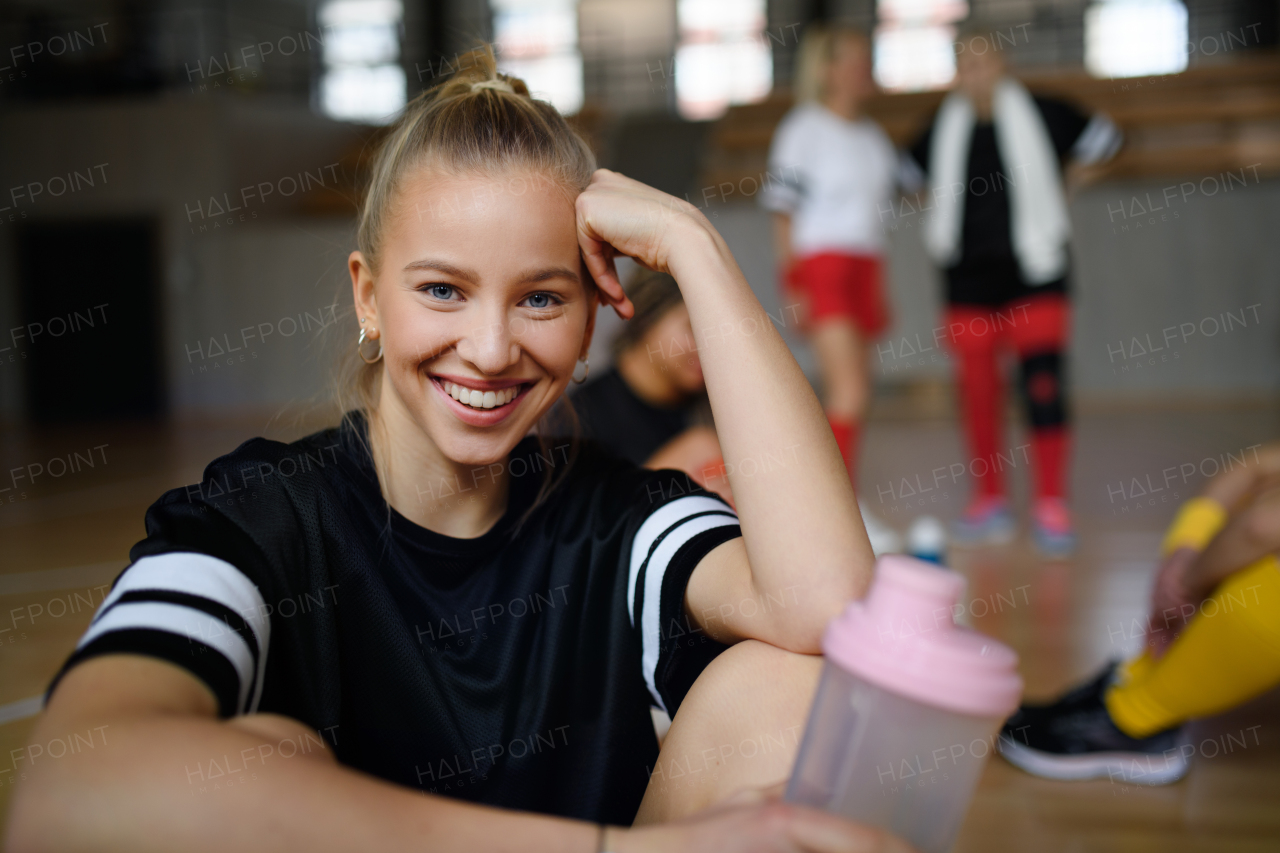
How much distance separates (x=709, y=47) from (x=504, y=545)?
8.71 metres

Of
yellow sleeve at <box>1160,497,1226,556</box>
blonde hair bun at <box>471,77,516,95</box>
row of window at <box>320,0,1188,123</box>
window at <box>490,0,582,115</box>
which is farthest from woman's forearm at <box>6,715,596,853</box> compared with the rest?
window at <box>490,0,582,115</box>

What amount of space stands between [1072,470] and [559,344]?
308cm

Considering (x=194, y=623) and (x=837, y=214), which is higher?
(x=194, y=623)

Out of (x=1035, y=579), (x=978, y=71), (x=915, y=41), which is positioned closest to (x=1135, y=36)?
(x=915, y=41)

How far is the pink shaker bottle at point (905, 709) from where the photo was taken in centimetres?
43

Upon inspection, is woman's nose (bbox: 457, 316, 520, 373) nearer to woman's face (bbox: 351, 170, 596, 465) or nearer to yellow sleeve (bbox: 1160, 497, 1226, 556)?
woman's face (bbox: 351, 170, 596, 465)

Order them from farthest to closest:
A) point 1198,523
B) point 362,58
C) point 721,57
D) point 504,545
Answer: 1. point 362,58
2. point 721,57
3. point 1198,523
4. point 504,545

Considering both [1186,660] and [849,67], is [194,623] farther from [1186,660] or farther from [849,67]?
[849,67]

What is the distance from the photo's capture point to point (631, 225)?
0.71 m

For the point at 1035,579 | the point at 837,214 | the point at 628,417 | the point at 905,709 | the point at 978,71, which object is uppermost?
the point at 978,71

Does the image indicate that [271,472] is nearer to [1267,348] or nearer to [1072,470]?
[1072,470]

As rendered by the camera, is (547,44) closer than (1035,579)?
No

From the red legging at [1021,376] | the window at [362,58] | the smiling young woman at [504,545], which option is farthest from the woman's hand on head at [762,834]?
the window at [362,58]

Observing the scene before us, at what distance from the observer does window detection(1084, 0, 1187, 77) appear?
7.67 m
